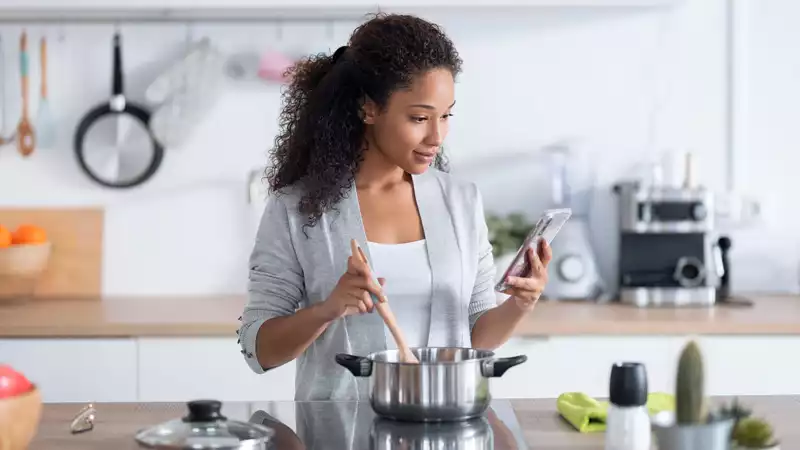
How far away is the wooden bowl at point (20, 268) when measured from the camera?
296cm

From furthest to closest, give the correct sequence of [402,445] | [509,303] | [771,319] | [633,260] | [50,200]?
[50,200] → [633,260] → [771,319] → [509,303] → [402,445]

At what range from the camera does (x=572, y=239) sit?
310cm

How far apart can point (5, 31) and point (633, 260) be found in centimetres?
204

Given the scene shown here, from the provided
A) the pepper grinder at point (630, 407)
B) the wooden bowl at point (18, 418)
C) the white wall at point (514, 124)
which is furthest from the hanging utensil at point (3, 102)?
the pepper grinder at point (630, 407)

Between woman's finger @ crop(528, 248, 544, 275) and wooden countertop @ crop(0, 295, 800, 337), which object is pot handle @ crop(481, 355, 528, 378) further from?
wooden countertop @ crop(0, 295, 800, 337)

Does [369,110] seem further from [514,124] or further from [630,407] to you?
[514,124]

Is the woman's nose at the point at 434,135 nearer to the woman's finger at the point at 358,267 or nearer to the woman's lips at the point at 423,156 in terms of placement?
the woman's lips at the point at 423,156

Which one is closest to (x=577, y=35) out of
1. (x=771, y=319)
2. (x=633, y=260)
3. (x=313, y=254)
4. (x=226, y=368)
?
(x=633, y=260)

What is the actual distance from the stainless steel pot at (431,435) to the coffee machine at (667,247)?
1.59 metres

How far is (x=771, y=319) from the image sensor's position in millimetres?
2713

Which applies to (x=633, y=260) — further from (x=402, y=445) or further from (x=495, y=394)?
(x=402, y=445)

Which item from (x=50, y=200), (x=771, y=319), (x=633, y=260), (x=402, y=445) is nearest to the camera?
(x=402, y=445)

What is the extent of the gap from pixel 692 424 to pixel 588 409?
386 mm

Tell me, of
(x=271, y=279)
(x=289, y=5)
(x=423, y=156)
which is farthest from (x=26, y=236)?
(x=423, y=156)
